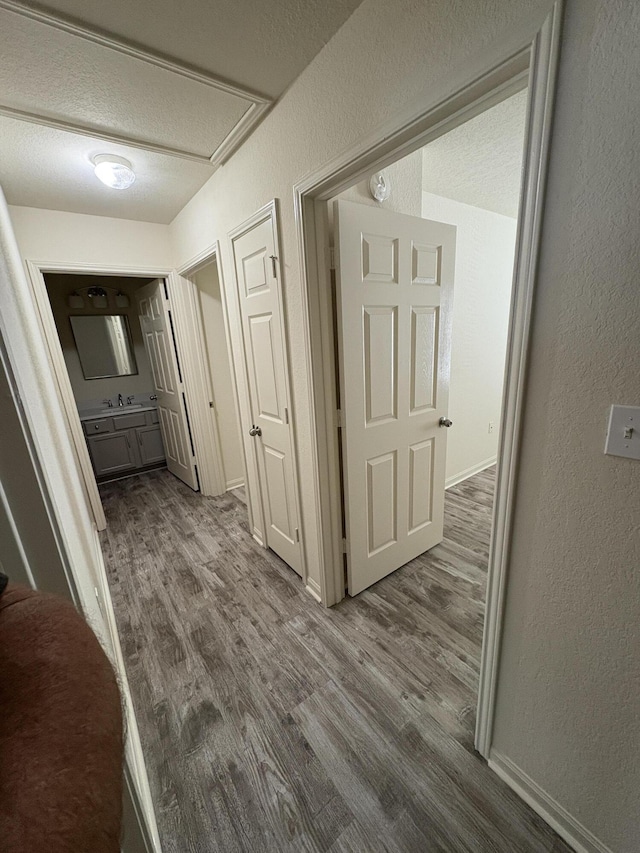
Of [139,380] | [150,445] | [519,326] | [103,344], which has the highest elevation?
[103,344]

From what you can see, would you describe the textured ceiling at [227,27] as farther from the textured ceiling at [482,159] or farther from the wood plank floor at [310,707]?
the wood plank floor at [310,707]

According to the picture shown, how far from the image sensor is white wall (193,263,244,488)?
2.97 m

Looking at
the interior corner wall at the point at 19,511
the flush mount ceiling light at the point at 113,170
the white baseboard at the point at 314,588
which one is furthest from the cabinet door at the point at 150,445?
the interior corner wall at the point at 19,511

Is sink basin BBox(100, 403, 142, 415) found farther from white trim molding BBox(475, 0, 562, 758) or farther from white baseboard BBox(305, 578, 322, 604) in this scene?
white trim molding BBox(475, 0, 562, 758)

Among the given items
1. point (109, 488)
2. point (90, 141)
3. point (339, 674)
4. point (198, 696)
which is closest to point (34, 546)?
point (198, 696)

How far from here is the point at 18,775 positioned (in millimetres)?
203

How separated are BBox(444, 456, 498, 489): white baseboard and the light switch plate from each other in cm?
251

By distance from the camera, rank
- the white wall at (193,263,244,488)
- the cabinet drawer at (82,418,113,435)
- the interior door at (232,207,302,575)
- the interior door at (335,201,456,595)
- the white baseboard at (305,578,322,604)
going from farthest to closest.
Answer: the cabinet drawer at (82,418,113,435) < the white wall at (193,263,244,488) < the white baseboard at (305,578,322,604) < the interior door at (232,207,302,575) < the interior door at (335,201,456,595)

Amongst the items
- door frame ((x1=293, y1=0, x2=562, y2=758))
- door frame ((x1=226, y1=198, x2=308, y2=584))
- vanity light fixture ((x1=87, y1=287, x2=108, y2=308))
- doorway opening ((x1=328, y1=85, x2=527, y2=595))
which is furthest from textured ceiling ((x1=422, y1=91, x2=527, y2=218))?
vanity light fixture ((x1=87, y1=287, x2=108, y2=308))

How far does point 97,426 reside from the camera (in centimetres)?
361

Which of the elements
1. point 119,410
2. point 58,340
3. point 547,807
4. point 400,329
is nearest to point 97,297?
point 119,410

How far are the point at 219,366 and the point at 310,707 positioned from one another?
2651mm

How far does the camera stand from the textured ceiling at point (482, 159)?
5.38 ft

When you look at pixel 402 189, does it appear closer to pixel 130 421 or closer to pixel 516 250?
pixel 516 250
